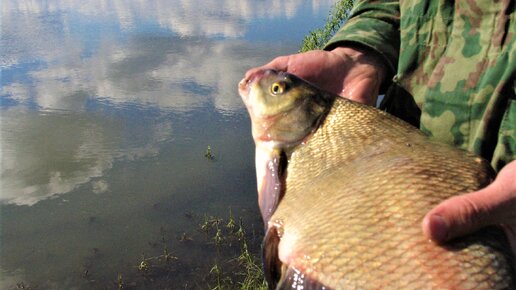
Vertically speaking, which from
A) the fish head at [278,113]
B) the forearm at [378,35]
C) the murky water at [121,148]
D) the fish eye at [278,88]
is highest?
the forearm at [378,35]

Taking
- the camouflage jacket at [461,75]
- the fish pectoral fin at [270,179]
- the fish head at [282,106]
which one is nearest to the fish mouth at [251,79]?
the fish head at [282,106]

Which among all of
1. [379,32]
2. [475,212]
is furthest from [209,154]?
[475,212]

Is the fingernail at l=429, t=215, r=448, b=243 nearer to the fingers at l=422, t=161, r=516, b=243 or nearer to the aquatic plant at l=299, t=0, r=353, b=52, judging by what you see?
the fingers at l=422, t=161, r=516, b=243

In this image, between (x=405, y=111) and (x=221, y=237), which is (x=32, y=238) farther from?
(x=405, y=111)

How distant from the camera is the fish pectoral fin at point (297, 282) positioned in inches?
56.9

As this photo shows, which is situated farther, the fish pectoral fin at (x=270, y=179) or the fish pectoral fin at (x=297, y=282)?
the fish pectoral fin at (x=270, y=179)

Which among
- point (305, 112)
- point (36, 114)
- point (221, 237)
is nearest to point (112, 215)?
point (221, 237)

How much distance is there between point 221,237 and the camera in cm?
614

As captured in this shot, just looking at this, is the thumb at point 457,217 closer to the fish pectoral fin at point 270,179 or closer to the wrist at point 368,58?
the fish pectoral fin at point 270,179

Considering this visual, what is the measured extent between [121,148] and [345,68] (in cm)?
667

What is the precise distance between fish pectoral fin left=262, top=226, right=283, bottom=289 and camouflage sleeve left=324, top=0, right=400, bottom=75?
114 cm

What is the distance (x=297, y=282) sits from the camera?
1.50m

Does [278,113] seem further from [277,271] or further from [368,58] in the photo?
[277,271]

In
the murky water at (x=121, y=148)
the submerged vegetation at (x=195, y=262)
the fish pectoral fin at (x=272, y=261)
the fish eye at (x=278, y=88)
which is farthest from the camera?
the murky water at (x=121, y=148)
